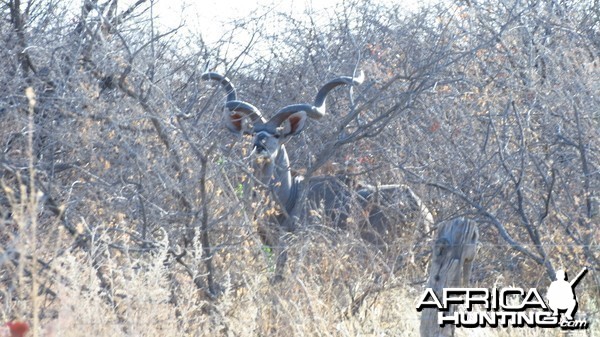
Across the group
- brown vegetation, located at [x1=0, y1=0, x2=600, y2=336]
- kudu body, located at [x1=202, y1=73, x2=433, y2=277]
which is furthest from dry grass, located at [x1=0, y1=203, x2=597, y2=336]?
kudu body, located at [x1=202, y1=73, x2=433, y2=277]

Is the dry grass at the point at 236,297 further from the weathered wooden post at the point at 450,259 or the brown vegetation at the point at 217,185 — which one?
the weathered wooden post at the point at 450,259

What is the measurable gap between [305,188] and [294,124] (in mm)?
1466

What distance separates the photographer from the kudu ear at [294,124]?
10055 mm

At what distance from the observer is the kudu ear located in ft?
33.0

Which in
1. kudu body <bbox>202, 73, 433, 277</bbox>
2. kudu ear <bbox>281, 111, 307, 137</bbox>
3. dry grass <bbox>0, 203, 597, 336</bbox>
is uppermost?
kudu ear <bbox>281, 111, 307, 137</bbox>

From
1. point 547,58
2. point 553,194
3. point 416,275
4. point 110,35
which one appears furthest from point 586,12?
point 110,35

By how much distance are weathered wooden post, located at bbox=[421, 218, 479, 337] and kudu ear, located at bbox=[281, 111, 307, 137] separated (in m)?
4.52

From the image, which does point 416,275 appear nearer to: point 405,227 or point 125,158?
point 405,227

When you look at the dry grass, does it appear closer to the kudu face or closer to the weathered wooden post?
the weathered wooden post

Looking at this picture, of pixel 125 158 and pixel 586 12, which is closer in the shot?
pixel 125 158

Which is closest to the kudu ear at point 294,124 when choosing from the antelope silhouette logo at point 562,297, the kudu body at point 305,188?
the kudu body at point 305,188

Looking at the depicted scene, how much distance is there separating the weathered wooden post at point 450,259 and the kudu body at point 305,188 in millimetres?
2794

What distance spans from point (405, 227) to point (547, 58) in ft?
6.28

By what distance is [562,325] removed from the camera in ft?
19.5
